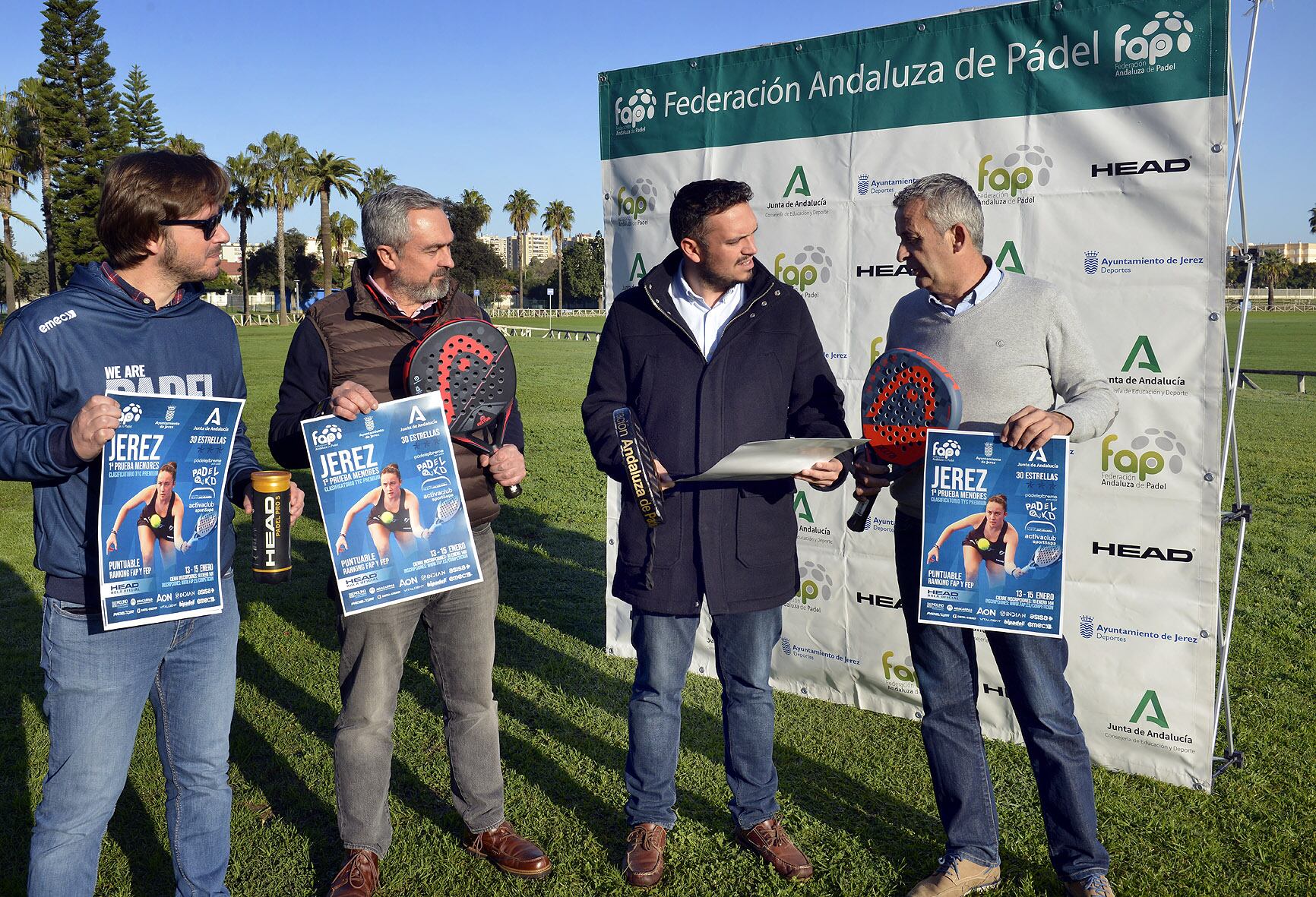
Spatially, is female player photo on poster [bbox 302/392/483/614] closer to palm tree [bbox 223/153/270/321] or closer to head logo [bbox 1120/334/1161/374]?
head logo [bbox 1120/334/1161/374]

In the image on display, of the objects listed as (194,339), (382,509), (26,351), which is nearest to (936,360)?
(382,509)

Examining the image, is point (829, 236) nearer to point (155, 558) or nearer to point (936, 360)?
point (936, 360)

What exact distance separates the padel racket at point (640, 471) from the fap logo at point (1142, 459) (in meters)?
2.33

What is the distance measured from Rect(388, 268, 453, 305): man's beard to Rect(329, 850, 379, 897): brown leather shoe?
1.89 meters

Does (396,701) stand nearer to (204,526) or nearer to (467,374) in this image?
(204,526)

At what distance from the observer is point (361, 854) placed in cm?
313

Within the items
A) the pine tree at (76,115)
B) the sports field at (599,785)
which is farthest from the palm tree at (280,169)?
the sports field at (599,785)

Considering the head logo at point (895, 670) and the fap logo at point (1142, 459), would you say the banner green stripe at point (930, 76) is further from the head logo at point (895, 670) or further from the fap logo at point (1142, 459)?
the head logo at point (895, 670)

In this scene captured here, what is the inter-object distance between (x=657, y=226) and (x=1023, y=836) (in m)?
3.67

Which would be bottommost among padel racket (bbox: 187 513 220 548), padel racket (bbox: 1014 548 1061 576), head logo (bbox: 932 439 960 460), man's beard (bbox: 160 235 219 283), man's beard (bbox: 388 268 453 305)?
padel racket (bbox: 1014 548 1061 576)

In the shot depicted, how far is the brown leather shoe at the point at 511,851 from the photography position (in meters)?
3.28

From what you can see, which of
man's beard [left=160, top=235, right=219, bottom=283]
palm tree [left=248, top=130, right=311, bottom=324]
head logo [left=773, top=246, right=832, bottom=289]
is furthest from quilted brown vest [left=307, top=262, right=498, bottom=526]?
palm tree [left=248, top=130, right=311, bottom=324]

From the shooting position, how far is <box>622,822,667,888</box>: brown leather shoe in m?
3.24

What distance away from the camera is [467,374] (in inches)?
115
